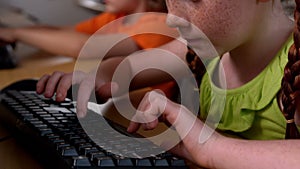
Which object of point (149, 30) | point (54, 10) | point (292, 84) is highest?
point (292, 84)

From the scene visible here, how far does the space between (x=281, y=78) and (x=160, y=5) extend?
23.9 inches

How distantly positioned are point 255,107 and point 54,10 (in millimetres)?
1053

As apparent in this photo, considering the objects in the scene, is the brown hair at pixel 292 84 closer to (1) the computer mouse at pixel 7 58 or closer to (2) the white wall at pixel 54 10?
(1) the computer mouse at pixel 7 58

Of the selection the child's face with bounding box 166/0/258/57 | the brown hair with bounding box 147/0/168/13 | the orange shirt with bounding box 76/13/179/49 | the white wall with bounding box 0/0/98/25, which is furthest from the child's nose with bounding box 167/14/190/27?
the white wall with bounding box 0/0/98/25

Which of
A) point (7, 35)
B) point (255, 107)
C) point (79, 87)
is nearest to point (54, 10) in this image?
point (7, 35)

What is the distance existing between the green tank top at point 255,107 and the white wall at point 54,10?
0.95 meters

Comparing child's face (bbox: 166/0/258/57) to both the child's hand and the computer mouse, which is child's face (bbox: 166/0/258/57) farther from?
the computer mouse

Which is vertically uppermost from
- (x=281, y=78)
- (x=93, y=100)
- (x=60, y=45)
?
(x=281, y=78)

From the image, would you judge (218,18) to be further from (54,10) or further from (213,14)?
(54,10)

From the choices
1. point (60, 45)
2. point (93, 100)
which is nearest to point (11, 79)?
point (60, 45)

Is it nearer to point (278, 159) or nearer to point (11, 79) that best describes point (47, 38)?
point (11, 79)

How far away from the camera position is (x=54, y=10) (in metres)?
1.60

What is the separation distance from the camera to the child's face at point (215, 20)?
0.59 meters

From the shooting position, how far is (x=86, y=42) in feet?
4.04
